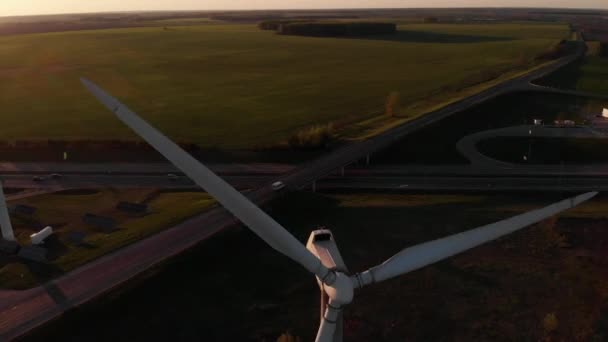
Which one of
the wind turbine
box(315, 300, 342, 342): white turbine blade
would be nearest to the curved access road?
the wind turbine

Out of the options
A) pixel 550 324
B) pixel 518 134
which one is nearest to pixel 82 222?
pixel 550 324

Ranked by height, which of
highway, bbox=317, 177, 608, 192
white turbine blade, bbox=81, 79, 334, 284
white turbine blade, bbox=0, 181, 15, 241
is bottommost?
highway, bbox=317, 177, 608, 192

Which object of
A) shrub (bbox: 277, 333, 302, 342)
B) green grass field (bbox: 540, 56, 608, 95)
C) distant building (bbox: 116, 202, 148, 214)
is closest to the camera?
shrub (bbox: 277, 333, 302, 342)

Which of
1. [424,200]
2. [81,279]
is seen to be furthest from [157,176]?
[424,200]

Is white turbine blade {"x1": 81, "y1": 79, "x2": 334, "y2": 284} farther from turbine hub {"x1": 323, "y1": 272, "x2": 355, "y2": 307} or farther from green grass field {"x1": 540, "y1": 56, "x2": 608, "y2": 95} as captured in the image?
green grass field {"x1": 540, "y1": 56, "x2": 608, "y2": 95}

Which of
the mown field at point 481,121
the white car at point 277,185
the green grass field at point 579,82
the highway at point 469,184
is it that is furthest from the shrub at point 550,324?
the green grass field at point 579,82

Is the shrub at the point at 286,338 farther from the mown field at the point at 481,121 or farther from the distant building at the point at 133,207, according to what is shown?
the mown field at the point at 481,121
